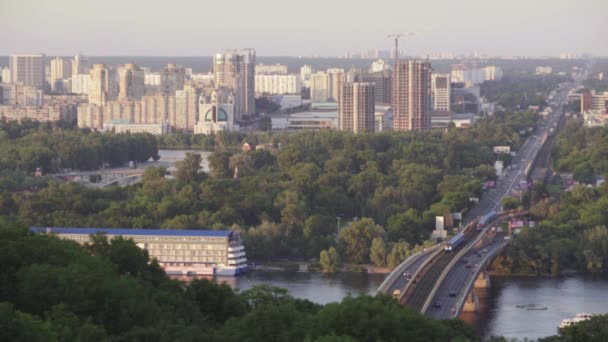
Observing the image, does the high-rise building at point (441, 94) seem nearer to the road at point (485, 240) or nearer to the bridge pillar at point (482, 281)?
the road at point (485, 240)

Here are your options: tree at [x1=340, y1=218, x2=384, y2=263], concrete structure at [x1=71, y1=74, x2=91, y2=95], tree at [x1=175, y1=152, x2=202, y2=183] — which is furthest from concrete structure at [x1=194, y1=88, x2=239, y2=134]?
tree at [x1=340, y1=218, x2=384, y2=263]

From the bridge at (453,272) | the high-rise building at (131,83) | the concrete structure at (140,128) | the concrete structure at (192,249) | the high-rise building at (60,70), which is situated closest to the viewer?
the bridge at (453,272)

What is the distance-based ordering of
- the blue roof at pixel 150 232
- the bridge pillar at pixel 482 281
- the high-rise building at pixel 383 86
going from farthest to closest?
the high-rise building at pixel 383 86 → the blue roof at pixel 150 232 → the bridge pillar at pixel 482 281

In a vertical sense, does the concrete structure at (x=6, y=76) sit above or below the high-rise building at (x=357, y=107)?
above

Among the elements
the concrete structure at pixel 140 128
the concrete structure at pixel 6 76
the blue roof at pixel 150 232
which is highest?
the concrete structure at pixel 6 76

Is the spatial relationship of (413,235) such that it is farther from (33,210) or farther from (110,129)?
(110,129)

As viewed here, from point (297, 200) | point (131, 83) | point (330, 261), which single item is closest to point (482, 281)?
point (330, 261)

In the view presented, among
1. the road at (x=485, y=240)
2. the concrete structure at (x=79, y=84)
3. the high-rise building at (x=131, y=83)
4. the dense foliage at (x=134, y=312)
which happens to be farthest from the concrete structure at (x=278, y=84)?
the dense foliage at (x=134, y=312)

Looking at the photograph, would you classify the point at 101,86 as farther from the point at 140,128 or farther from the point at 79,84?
the point at 79,84
